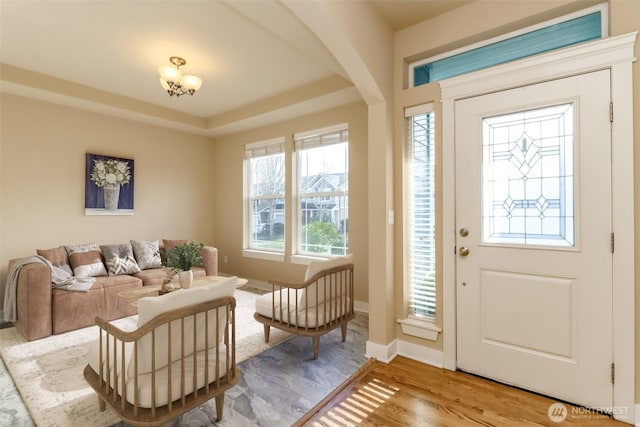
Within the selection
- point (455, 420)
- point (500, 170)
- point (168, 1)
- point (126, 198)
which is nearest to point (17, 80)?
point (126, 198)

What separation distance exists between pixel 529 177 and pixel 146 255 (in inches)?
179

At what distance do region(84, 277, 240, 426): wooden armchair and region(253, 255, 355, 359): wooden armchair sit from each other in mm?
789

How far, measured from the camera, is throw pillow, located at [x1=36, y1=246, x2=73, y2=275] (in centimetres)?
364

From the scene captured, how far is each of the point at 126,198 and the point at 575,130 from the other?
526 centimetres

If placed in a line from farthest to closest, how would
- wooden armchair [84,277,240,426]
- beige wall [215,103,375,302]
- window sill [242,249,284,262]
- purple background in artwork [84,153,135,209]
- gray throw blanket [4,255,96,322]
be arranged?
window sill [242,249,284,262]
purple background in artwork [84,153,135,209]
beige wall [215,103,375,302]
gray throw blanket [4,255,96,322]
wooden armchair [84,277,240,426]

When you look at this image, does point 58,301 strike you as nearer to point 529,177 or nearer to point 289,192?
point 289,192

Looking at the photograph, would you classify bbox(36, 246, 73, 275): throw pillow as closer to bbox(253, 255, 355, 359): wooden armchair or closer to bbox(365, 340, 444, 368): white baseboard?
bbox(253, 255, 355, 359): wooden armchair

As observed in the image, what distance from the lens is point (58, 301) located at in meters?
3.15

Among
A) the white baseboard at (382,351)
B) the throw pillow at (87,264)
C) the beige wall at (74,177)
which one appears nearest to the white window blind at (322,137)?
the beige wall at (74,177)

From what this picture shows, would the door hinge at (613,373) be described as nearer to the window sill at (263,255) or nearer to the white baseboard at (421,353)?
the white baseboard at (421,353)

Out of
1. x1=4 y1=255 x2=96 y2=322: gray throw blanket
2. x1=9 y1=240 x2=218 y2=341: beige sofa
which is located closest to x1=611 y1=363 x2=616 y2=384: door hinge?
x1=9 y1=240 x2=218 y2=341: beige sofa

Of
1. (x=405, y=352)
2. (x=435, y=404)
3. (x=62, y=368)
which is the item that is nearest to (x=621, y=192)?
(x=435, y=404)

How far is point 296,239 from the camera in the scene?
4703 mm

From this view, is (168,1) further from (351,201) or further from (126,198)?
(126,198)
